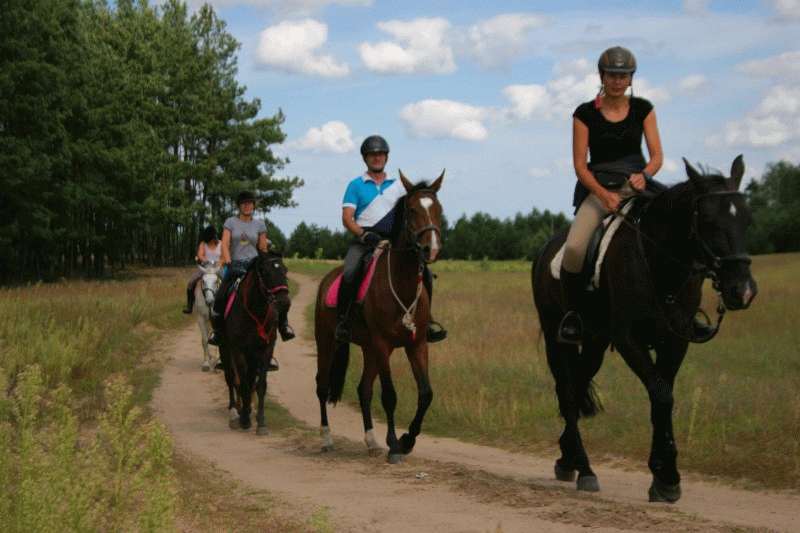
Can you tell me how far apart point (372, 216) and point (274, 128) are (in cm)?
5744

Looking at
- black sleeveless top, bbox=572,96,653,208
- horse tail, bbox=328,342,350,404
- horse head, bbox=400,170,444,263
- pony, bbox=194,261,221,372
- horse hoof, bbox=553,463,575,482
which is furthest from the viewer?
pony, bbox=194,261,221,372

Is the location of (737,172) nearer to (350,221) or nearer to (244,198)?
(350,221)

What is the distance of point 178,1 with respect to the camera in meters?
66.6

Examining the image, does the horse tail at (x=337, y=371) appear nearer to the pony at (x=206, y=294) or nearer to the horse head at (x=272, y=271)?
the horse head at (x=272, y=271)

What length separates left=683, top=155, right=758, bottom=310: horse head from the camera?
6.50m

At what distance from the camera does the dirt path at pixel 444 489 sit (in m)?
6.64

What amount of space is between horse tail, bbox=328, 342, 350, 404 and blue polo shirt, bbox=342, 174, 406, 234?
184 cm

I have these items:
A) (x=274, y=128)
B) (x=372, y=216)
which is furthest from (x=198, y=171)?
(x=372, y=216)

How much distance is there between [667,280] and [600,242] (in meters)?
0.85

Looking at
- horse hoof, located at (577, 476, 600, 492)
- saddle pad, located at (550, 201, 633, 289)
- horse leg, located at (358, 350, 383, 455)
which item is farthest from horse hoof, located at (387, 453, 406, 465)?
saddle pad, located at (550, 201, 633, 289)

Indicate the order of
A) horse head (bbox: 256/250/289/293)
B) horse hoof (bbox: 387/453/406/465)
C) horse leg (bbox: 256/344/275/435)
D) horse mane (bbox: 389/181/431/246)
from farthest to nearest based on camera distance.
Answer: horse head (bbox: 256/250/289/293)
horse leg (bbox: 256/344/275/435)
horse hoof (bbox: 387/453/406/465)
horse mane (bbox: 389/181/431/246)

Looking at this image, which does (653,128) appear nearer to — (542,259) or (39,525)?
(542,259)

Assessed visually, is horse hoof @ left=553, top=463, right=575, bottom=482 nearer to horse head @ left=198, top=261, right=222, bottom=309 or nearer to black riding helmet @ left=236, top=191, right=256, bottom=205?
black riding helmet @ left=236, top=191, right=256, bottom=205

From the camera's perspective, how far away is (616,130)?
8.24 meters
